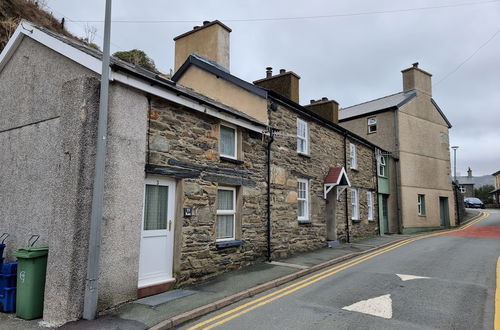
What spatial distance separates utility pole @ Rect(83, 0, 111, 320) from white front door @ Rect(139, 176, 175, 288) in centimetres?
131

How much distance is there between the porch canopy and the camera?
47.6ft

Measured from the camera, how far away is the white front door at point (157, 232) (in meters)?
7.32

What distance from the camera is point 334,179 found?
1459 cm

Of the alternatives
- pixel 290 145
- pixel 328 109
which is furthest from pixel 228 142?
pixel 328 109

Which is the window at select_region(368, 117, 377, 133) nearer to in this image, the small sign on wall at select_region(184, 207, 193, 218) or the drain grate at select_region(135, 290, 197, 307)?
the small sign on wall at select_region(184, 207, 193, 218)

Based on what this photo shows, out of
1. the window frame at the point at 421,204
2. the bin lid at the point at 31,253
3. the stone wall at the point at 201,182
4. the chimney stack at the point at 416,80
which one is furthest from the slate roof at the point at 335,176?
the chimney stack at the point at 416,80

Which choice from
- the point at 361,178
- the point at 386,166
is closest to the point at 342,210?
the point at 361,178

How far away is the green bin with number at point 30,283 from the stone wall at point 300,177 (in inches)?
264

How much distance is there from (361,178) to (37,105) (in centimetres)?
1522

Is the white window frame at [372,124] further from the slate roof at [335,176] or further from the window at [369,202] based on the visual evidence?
the slate roof at [335,176]

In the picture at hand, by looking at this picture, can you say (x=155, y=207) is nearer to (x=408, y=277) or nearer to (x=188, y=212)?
(x=188, y=212)

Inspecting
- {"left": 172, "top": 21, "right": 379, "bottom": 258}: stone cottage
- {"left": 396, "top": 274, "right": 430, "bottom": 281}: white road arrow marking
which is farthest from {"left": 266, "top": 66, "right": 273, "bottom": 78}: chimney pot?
{"left": 396, "top": 274, "right": 430, "bottom": 281}: white road arrow marking

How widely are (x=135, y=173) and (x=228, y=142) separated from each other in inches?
142

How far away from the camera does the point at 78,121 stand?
634 centimetres
